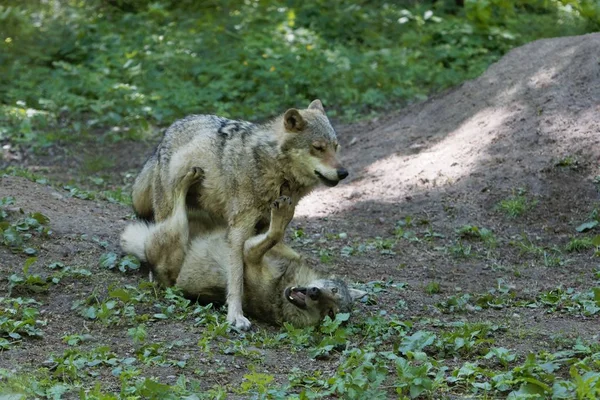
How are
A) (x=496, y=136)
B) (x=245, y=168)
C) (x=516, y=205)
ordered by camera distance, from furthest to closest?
(x=496, y=136)
(x=516, y=205)
(x=245, y=168)

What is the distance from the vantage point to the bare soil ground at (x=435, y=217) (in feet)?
20.6

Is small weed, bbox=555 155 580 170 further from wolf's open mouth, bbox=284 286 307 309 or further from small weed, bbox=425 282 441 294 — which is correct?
wolf's open mouth, bbox=284 286 307 309

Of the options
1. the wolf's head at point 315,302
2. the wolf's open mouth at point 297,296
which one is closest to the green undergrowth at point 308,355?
the wolf's head at point 315,302

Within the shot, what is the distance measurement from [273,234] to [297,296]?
522 millimetres

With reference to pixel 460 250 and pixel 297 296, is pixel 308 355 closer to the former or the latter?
pixel 297 296

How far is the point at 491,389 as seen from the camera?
5.19 metres

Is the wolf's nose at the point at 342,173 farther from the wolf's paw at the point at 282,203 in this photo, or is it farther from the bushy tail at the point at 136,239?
the bushy tail at the point at 136,239

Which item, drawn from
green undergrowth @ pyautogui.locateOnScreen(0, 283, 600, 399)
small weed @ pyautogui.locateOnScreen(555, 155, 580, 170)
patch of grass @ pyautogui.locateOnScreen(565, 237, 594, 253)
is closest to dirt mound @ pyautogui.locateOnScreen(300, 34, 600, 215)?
small weed @ pyautogui.locateOnScreen(555, 155, 580, 170)

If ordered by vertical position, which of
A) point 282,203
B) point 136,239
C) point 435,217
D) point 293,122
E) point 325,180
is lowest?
point 435,217

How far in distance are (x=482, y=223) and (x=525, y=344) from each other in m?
3.70

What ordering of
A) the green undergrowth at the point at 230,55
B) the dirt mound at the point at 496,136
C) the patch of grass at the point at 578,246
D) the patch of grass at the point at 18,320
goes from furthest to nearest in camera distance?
the green undergrowth at the point at 230,55 < the dirt mound at the point at 496,136 < the patch of grass at the point at 578,246 < the patch of grass at the point at 18,320

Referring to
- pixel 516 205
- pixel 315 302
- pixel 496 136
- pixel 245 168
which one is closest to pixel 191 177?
pixel 245 168

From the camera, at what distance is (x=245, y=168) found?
7.22 m

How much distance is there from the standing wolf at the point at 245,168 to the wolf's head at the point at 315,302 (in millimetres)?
407
